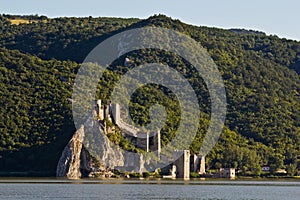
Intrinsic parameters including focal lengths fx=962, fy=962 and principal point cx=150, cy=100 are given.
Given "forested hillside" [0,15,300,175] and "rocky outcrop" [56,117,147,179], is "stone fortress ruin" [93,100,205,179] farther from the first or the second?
"forested hillside" [0,15,300,175]

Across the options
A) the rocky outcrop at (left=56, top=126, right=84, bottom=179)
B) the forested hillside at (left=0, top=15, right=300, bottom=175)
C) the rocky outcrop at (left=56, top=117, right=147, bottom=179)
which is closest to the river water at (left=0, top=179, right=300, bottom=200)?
the rocky outcrop at (left=56, top=126, right=84, bottom=179)

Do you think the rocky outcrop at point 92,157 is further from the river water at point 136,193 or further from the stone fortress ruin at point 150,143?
the river water at point 136,193

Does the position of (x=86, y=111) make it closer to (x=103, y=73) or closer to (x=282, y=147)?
(x=103, y=73)

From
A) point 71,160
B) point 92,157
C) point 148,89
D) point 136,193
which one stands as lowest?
point 136,193

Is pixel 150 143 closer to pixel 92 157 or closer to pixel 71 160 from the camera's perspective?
pixel 92 157

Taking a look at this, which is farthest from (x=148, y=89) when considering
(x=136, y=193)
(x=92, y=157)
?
(x=136, y=193)

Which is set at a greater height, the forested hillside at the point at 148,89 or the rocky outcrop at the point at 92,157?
the forested hillside at the point at 148,89

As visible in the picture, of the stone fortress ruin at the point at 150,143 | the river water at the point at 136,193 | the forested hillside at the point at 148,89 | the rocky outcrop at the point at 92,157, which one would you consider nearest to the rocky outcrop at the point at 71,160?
the rocky outcrop at the point at 92,157

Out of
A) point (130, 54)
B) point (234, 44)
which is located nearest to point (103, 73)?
point (130, 54)
